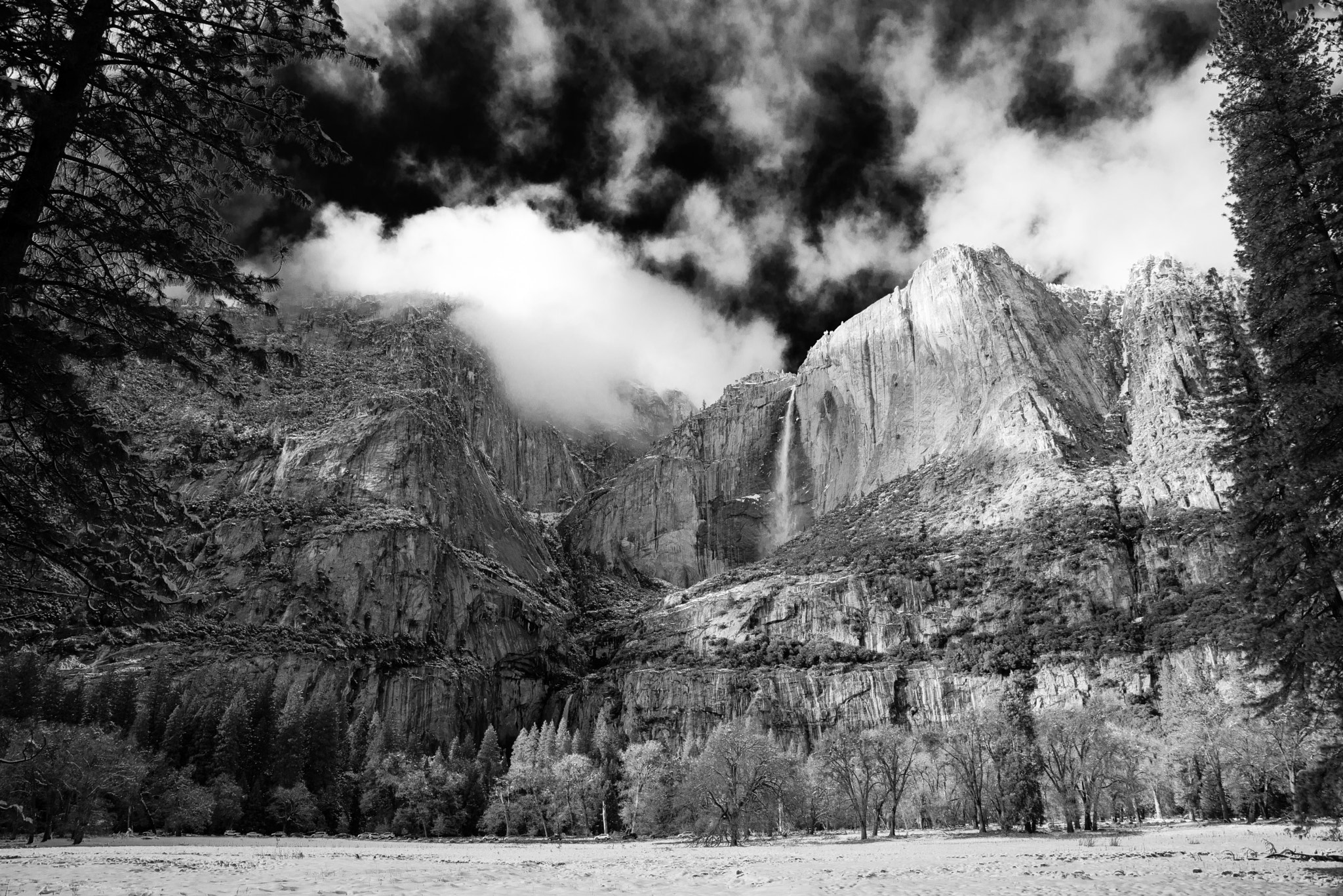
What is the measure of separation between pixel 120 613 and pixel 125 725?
287 ft

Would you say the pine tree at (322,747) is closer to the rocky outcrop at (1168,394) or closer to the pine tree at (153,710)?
the pine tree at (153,710)

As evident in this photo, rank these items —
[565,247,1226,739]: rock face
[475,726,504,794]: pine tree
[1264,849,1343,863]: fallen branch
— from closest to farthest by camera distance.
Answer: [1264,849,1343,863]: fallen branch
[475,726,504,794]: pine tree
[565,247,1226,739]: rock face

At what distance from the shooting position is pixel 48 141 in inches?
319

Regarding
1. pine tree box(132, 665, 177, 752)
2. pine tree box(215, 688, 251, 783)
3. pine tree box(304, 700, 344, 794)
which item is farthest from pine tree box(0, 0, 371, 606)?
pine tree box(304, 700, 344, 794)

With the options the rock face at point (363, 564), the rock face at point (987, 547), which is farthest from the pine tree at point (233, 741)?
the rock face at point (987, 547)

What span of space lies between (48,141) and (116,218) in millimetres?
895

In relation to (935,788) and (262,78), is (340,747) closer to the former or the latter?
(935,788)

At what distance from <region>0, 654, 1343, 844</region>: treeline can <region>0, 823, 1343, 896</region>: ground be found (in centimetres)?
680

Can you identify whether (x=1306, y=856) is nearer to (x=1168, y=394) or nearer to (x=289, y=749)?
(x=289, y=749)

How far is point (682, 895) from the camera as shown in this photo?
1802cm

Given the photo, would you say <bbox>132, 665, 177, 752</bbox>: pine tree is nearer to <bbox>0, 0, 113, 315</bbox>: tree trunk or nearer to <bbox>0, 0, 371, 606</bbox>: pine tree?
<bbox>0, 0, 371, 606</bbox>: pine tree

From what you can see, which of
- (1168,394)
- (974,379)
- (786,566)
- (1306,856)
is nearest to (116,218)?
(1306,856)

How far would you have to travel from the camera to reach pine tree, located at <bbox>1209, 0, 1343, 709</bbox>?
1466cm

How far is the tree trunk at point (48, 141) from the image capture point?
25.4 feet
